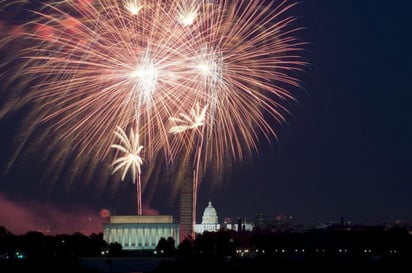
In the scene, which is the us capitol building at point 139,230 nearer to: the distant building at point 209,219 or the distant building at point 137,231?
the distant building at point 137,231

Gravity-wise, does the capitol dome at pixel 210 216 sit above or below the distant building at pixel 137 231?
above

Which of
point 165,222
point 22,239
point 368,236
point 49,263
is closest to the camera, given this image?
point 49,263

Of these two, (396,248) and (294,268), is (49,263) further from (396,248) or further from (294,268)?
(396,248)

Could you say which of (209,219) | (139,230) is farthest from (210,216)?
(139,230)

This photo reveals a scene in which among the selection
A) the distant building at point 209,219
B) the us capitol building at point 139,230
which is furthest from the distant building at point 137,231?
the distant building at point 209,219

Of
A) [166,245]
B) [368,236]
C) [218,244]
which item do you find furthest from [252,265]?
[368,236]

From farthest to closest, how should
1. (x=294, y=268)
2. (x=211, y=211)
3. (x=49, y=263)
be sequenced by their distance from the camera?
(x=211, y=211) → (x=49, y=263) → (x=294, y=268)

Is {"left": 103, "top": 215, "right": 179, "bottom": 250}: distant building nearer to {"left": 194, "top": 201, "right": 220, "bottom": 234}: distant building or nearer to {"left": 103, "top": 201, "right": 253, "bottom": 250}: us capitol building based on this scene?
{"left": 103, "top": 201, "right": 253, "bottom": 250}: us capitol building

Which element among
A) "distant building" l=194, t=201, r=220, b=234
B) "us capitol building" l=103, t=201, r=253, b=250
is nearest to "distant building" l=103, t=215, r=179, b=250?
"us capitol building" l=103, t=201, r=253, b=250
